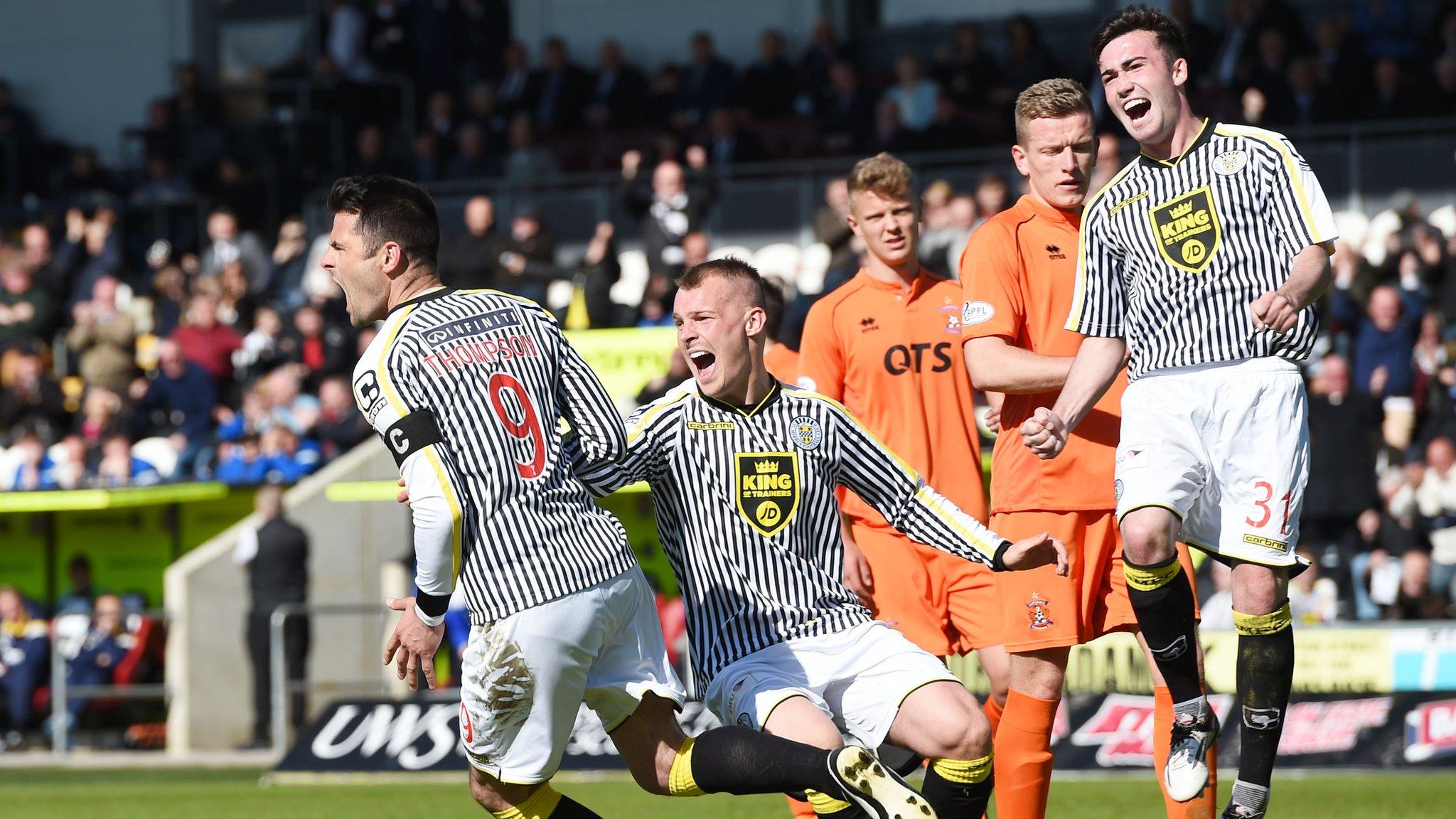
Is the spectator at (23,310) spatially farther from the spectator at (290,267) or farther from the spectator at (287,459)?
the spectator at (287,459)

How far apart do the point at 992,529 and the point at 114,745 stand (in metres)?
12.4

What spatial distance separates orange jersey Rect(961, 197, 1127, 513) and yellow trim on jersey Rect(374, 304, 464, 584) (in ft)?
6.62

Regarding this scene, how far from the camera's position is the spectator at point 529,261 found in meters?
16.3

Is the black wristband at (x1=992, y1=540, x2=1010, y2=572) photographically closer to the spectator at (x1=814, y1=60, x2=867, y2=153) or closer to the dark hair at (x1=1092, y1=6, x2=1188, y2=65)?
the dark hair at (x1=1092, y1=6, x2=1188, y2=65)

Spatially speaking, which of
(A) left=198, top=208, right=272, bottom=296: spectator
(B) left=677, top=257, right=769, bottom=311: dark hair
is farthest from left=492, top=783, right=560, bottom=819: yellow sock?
(A) left=198, top=208, right=272, bottom=296: spectator

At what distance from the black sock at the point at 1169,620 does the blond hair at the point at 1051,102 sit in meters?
1.63

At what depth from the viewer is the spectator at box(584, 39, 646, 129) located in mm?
20344

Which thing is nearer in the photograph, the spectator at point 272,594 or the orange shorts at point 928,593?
the orange shorts at point 928,593

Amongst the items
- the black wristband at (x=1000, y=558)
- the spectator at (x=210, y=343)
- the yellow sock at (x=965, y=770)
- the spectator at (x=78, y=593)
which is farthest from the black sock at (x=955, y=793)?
the spectator at (x=210, y=343)

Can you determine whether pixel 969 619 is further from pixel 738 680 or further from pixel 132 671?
pixel 132 671

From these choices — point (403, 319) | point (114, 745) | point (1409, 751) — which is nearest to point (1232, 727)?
point (1409, 751)

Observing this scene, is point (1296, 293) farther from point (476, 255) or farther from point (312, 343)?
point (312, 343)

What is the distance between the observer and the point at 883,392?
7.05 metres

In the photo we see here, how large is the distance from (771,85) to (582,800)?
10.3 metres
